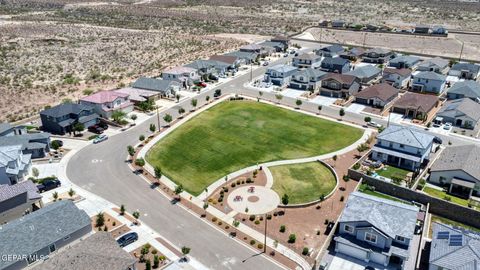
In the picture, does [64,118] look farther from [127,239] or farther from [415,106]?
[415,106]

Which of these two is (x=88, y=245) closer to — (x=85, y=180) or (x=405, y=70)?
(x=85, y=180)

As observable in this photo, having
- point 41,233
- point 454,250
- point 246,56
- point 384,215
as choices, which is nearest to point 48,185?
point 41,233

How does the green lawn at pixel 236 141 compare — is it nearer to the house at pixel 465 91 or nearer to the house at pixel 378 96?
the house at pixel 378 96

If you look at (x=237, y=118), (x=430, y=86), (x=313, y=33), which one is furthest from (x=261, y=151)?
(x=313, y=33)

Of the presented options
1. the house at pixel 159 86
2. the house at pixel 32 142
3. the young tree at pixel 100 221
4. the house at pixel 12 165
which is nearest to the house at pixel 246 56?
the house at pixel 159 86

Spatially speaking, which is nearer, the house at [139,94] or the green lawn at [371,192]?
the green lawn at [371,192]

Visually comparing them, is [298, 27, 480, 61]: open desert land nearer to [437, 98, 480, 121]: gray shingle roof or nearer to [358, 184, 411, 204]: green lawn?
[437, 98, 480, 121]: gray shingle roof

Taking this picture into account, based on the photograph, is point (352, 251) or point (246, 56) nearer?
point (352, 251)
